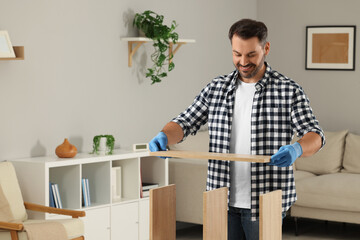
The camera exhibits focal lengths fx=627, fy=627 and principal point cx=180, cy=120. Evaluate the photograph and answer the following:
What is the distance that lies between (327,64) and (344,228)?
156cm

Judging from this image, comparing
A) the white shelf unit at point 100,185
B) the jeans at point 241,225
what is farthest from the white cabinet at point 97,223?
the jeans at point 241,225

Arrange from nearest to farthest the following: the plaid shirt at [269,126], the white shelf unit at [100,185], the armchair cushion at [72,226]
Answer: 1. the plaid shirt at [269,126]
2. the armchair cushion at [72,226]
3. the white shelf unit at [100,185]

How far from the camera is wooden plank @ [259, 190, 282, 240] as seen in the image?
5.97 feet

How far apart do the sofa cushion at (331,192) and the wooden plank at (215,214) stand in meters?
3.07

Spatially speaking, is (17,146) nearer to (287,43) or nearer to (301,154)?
(301,154)

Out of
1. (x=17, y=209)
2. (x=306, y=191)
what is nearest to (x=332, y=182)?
(x=306, y=191)

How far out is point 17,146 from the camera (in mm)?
4102

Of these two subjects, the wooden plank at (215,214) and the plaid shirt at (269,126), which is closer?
the wooden plank at (215,214)

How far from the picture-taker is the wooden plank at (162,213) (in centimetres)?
198

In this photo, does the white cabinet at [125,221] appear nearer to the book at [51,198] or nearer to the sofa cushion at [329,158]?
the book at [51,198]

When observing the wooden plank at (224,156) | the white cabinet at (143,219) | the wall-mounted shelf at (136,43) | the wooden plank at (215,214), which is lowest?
the white cabinet at (143,219)

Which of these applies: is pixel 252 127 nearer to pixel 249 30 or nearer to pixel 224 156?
pixel 224 156

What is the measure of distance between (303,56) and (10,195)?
3414mm

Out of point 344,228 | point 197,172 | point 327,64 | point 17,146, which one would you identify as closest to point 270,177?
point 17,146
